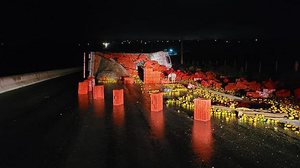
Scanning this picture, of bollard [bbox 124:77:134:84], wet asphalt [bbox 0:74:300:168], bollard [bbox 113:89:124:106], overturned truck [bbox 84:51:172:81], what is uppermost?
overturned truck [bbox 84:51:172:81]

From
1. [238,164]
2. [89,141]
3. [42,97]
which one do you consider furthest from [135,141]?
[42,97]

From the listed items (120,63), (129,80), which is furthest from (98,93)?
(120,63)

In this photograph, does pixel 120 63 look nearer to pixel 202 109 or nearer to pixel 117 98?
pixel 117 98

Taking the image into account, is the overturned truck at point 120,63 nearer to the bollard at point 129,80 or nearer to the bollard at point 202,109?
the bollard at point 129,80

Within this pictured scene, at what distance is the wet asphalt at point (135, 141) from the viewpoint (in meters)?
6.69

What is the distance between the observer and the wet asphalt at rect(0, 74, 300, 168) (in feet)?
21.9

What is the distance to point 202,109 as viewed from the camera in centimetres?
1087

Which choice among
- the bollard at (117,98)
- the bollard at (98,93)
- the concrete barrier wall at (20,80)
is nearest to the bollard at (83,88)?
the bollard at (98,93)

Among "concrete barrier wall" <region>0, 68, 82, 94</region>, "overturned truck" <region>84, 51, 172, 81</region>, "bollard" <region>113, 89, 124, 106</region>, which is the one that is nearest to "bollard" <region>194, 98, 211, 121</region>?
"bollard" <region>113, 89, 124, 106</region>

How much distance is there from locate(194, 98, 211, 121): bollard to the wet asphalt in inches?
12.3

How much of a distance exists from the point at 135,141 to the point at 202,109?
11.0ft

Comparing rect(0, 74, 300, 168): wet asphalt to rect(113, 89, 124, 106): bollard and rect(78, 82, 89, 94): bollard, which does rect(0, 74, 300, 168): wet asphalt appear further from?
rect(78, 82, 89, 94): bollard

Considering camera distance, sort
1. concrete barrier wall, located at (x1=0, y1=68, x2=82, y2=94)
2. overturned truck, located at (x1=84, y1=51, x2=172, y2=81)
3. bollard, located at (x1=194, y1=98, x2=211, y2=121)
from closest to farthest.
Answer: bollard, located at (x1=194, y1=98, x2=211, y2=121)
concrete barrier wall, located at (x1=0, y1=68, x2=82, y2=94)
overturned truck, located at (x1=84, y1=51, x2=172, y2=81)

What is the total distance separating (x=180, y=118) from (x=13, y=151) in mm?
5546
